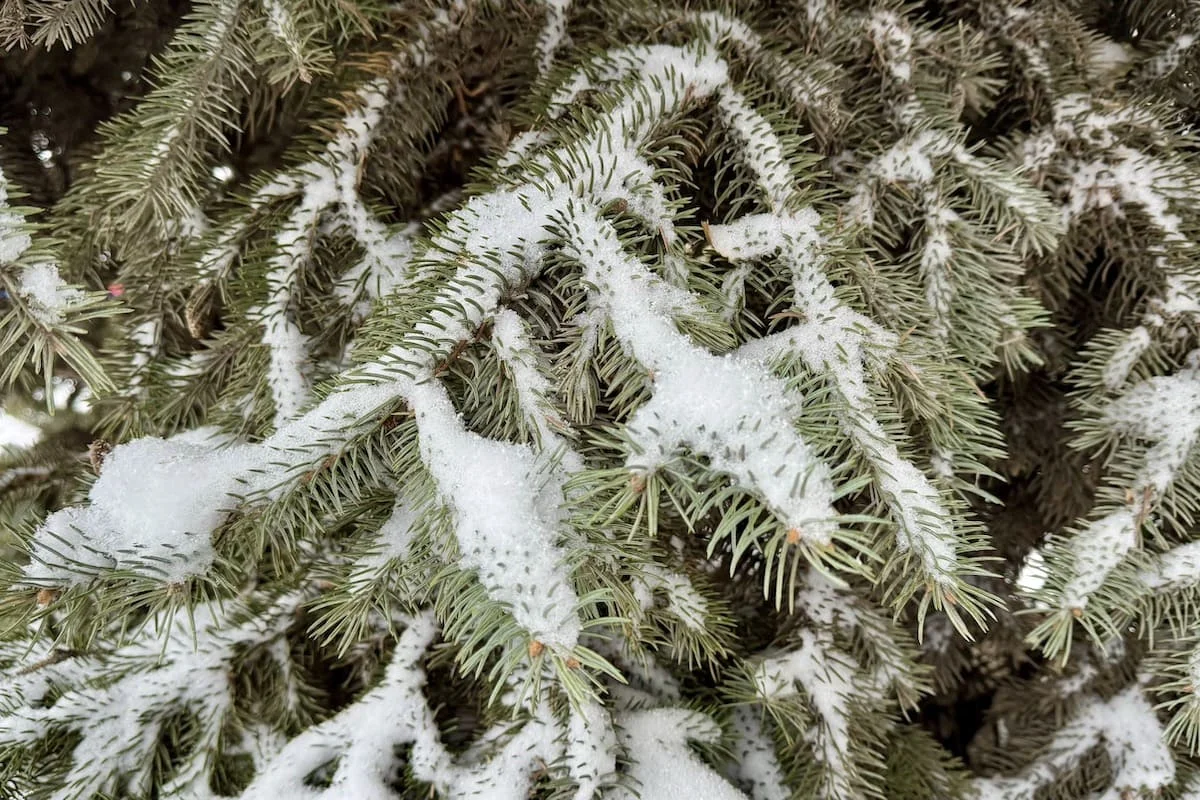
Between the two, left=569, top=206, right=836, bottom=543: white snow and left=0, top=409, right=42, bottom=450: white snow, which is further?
left=0, top=409, right=42, bottom=450: white snow

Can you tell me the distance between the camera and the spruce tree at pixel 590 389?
448 millimetres

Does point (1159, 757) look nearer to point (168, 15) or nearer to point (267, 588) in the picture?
point (267, 588)

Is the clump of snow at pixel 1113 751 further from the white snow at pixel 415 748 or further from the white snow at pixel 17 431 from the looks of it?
the white snow at pixel 17 431

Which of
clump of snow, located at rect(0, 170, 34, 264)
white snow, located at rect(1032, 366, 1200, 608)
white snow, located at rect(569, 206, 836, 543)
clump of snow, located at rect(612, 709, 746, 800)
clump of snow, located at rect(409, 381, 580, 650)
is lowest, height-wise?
clump of snow, located at rect(612, 709, 746, 800)

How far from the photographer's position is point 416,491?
19.2 inches

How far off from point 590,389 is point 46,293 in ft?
1.08

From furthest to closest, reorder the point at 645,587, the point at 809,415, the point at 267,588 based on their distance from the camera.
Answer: the point at 267,588 < the point at 645,587 < the point at 809,415

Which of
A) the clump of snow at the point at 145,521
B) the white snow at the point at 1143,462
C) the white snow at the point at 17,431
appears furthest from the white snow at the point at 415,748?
the white snow at the point at 17,431

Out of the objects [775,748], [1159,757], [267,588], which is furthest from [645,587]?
[1159,757]

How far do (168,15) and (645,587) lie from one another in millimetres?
852

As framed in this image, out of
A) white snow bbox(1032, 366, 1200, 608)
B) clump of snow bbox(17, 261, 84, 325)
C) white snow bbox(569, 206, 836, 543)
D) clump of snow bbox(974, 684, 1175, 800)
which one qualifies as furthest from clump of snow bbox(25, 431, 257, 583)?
clump of snow bbox(974, 684, 1175, 800)

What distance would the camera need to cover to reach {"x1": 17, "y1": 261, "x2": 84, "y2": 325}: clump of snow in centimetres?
40

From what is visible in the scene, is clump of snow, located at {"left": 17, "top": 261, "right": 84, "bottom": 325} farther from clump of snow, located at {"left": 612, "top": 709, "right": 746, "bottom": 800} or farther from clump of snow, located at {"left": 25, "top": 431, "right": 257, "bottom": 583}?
clump of snow, located at {"left": 612, "top": 709, "right": 746, "bottom": 800}

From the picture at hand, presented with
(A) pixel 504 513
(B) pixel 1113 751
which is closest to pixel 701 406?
(A) pixel 504 513
